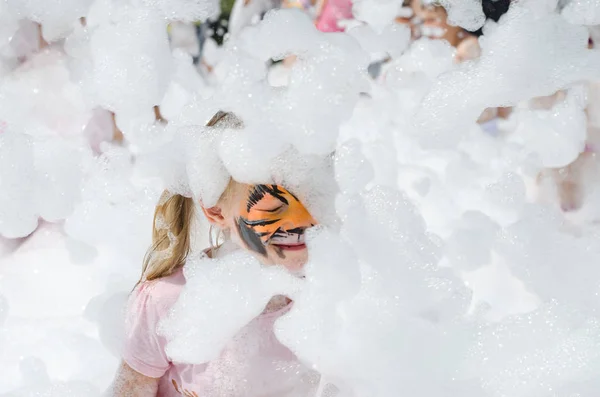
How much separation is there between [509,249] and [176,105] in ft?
2.71

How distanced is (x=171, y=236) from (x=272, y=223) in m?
0.25

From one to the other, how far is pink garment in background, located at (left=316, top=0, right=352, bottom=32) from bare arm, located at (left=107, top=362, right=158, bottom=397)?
3.91 feet

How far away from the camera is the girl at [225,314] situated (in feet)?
2.82

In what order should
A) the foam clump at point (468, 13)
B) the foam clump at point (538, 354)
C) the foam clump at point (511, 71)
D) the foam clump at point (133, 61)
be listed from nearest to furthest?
1. the foam clump at point (538, 354)
2. the foam clump at point (511, 71)
3. the foam clump at point (133, 61)
4. the foam clump at point (468, 13)

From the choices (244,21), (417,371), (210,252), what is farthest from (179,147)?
(244,21)

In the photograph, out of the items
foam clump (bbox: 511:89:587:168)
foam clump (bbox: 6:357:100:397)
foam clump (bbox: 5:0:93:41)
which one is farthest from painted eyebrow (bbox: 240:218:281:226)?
foam clump (bbox: 511:89:587:168)

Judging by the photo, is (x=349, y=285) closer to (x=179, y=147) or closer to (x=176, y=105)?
(x=179, y=147)

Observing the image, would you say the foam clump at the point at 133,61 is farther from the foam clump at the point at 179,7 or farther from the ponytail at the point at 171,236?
the ponytail at the point at 171,236

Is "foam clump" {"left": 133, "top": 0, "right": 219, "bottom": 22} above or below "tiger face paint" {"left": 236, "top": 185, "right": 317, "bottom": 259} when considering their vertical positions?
above

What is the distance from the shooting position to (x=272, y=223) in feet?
2.81

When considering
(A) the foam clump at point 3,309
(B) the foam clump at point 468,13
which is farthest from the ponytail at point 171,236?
(B) the foam clump at point 468,13

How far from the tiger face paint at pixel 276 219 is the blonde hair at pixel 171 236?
19 centimetres

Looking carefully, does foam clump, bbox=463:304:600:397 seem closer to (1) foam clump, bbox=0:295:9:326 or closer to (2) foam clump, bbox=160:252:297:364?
(2) foam clump, bbox=160:252:297:364

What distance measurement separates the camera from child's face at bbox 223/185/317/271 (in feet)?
2.80
